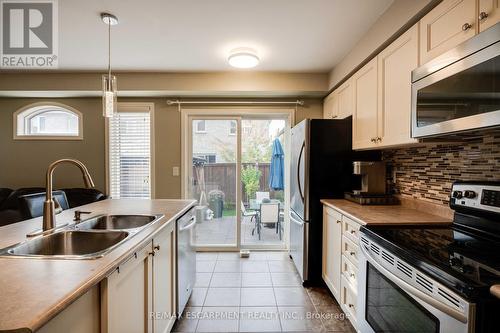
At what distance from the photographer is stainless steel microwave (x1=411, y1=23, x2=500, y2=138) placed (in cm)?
102

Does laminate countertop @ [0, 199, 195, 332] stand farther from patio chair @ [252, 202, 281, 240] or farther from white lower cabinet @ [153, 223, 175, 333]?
patio chair @ [252, 202, 281, 240]

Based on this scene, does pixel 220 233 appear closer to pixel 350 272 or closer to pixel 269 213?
pixel 269 213

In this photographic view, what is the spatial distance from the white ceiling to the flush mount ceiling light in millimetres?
71

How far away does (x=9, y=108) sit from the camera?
367cm

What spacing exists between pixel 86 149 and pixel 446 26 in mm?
4188

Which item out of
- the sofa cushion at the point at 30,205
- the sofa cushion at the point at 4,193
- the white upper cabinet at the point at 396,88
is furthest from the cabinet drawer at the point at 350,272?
the sofa cushion at the point at 4,193

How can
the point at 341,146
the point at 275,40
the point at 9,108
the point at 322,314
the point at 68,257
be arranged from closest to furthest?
1. the point at 68,257
2. the point at 322,314
3. the point at 275,40
4. the point at 341,146
5. the point at 9,108

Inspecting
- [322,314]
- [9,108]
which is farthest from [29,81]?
[322,314]

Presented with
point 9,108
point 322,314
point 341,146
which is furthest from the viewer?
point 9,108

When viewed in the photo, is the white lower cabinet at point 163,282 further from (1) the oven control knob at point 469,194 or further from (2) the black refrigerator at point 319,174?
(1) the oven control knob at point 469,194

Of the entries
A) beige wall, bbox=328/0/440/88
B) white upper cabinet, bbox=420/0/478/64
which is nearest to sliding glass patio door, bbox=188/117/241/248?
beige wall, bbox=328/0/440/88

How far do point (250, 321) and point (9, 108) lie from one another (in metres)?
4.35

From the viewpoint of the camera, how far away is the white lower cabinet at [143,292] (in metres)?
1.04

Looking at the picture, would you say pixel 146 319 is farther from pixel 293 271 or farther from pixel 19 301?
pixel 293 271
